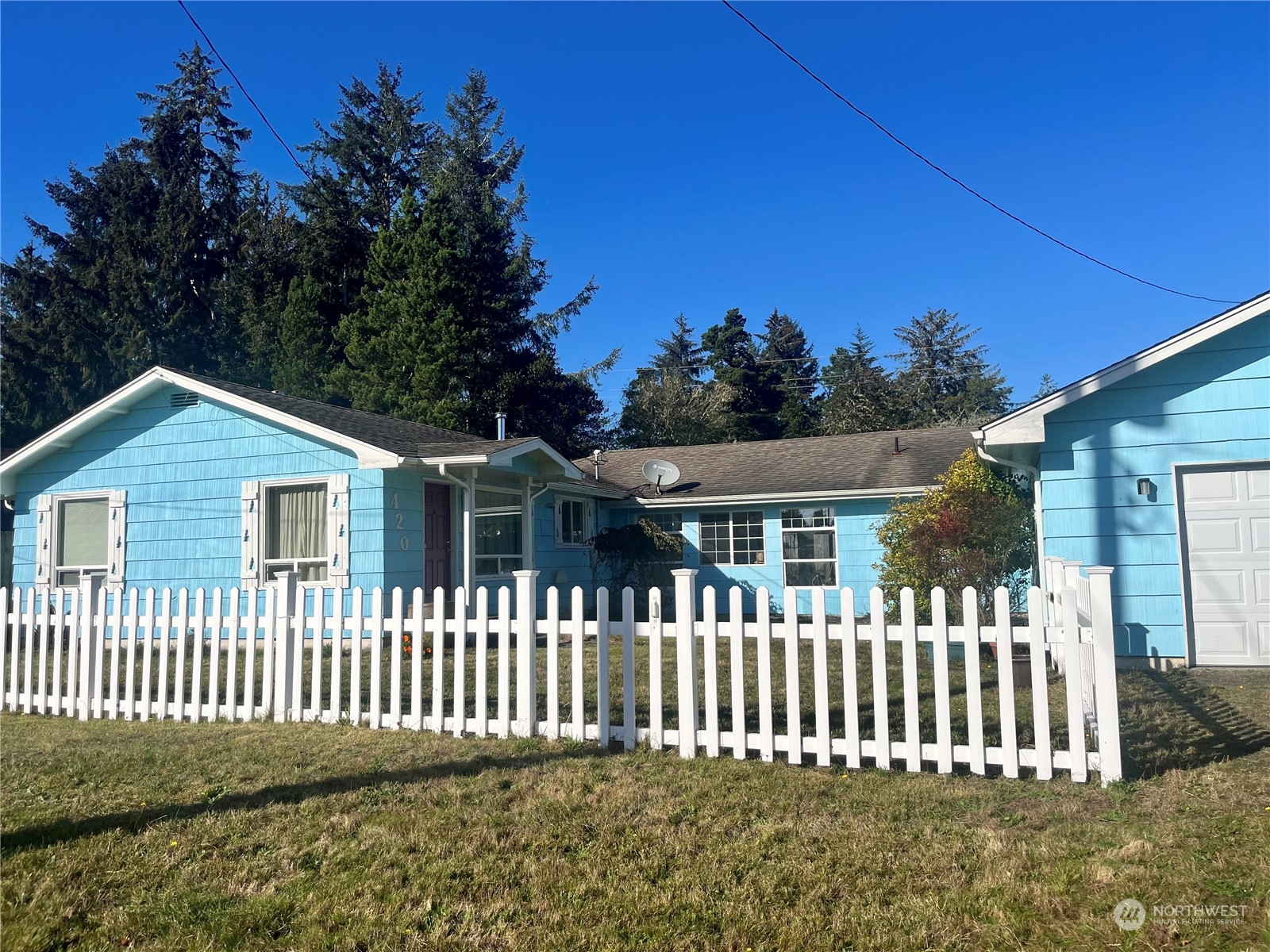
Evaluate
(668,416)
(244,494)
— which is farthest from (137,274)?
(244,494)

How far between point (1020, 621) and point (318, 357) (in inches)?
977

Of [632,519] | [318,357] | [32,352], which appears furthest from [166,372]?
[32,352]

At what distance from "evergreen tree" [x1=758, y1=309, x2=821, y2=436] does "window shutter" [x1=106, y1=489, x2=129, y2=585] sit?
3253 cm

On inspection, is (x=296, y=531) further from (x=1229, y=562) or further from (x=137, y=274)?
(x=137, y=274)

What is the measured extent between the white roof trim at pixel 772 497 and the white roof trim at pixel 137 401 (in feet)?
23.6

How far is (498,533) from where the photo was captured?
14.8 meters

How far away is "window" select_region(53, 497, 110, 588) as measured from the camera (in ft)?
44.0

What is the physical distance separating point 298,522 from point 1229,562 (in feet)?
36.3

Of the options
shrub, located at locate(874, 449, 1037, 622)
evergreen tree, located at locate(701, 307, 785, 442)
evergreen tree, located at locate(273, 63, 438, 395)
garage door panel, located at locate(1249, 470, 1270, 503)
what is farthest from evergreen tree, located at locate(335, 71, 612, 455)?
garage door panel, located at locate(1249, 470, 1270, 503)

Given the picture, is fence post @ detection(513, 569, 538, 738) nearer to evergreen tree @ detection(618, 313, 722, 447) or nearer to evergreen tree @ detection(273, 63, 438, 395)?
evergreen tree @ detection(273, 63, 438, 395)

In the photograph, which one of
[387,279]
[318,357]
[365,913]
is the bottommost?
[365,913]

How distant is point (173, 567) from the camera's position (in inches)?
508

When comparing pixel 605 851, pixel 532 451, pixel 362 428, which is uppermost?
pixel 362 428

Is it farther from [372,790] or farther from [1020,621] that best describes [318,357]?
[372,790]
